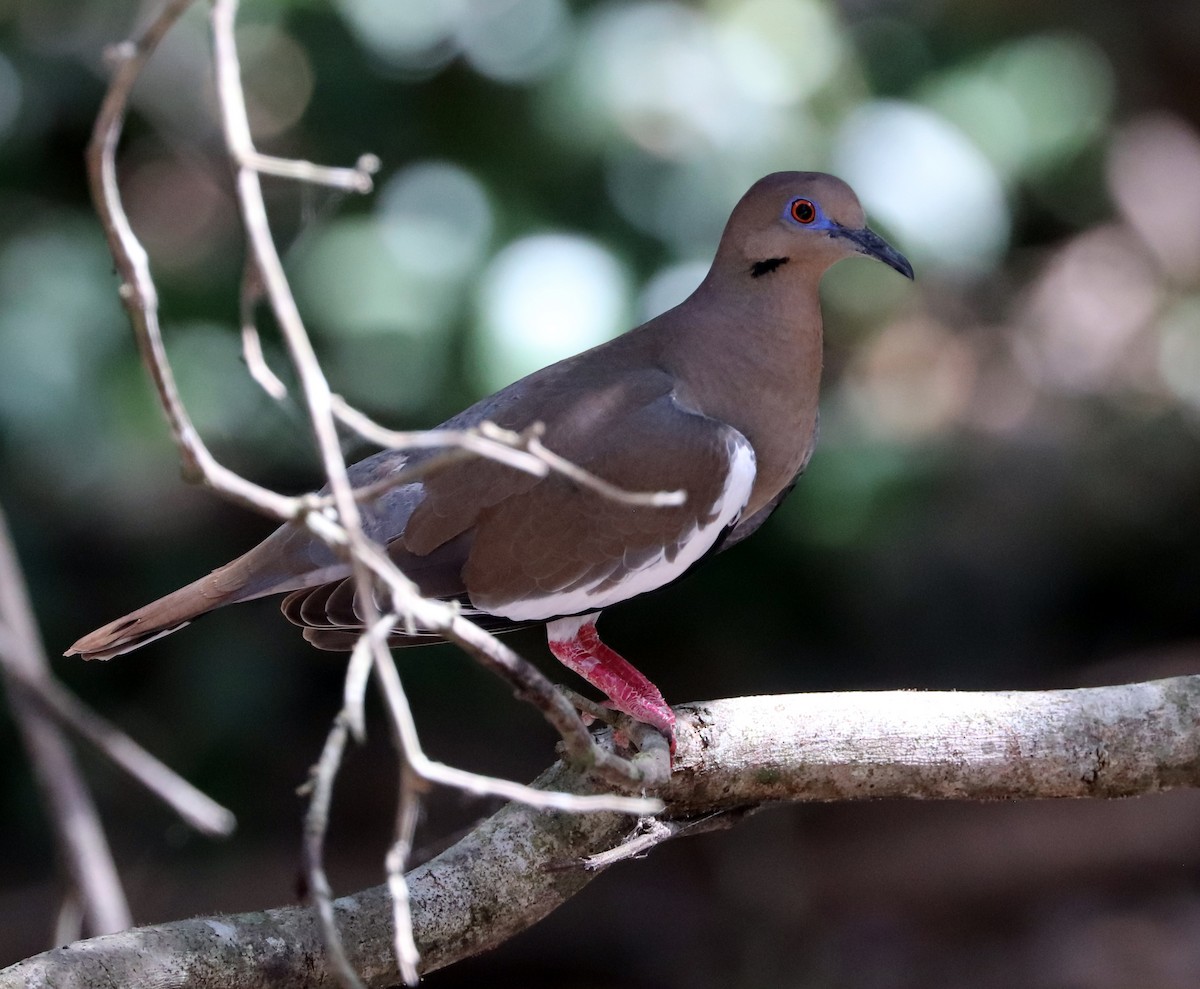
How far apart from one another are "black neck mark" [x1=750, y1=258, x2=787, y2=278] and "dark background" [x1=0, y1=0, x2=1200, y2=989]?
123cm

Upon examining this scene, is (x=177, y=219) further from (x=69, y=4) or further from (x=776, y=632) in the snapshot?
(x=776, y=632)

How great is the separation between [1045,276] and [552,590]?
14.8 feet

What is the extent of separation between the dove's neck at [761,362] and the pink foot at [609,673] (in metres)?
0.43

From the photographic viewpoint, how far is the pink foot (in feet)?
8.64

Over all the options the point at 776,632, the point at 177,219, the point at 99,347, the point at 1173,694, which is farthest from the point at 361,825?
the point at 1173,694

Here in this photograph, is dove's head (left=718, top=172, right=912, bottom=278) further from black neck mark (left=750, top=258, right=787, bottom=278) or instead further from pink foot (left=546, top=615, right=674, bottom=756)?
pink foot (left=546, top=615, right=674, bottom=756)

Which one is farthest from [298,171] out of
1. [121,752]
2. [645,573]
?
[645,573]

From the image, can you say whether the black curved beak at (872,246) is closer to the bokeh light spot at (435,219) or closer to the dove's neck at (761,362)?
the dove's neck at (761,362)

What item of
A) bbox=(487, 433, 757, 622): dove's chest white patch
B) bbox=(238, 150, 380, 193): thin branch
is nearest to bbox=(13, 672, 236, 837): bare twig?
bbox=(238, 150, 380, 193): thin branch

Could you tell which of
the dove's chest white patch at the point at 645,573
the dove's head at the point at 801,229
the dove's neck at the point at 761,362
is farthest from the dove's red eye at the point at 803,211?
the dove's chest white patch at the point at 645,573

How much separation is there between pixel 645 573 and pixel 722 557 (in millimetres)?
2145

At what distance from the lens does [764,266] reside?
3.03 metres

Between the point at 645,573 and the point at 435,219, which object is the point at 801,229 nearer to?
the point at 645,573

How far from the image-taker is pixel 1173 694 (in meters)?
2.58
